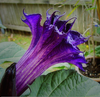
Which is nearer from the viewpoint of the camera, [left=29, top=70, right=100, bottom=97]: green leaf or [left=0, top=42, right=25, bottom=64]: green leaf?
[left=29, top=70, right=100, bottom=97]: green leaf

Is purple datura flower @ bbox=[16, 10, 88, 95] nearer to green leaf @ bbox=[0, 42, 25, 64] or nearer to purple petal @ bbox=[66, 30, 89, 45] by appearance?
purple petal @ bbox=[66, 30, 89, 45]

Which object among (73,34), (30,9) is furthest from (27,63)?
(30,9)


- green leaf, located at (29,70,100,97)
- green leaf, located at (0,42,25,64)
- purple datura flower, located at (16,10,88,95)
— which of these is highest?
purple datura flower, located at (16,10,88,95)

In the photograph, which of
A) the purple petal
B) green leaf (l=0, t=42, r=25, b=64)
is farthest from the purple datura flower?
green leaf (l=0, t=42, r=25, b=64)

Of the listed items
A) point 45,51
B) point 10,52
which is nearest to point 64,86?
point 45,51

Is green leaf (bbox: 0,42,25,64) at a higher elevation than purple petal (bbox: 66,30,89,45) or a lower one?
lower

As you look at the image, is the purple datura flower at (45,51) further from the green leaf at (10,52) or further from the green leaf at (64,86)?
the green leaf at (10,52)

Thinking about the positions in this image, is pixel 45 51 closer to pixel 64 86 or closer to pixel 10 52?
pixel 64 86
